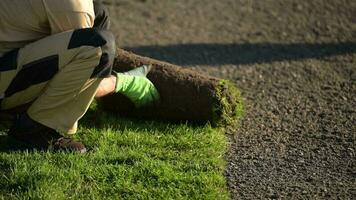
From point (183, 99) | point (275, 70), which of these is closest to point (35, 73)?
point (183, 99)

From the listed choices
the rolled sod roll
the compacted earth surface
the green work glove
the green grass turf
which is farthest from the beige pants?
the compacted earth surface

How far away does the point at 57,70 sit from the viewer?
4.30 metres

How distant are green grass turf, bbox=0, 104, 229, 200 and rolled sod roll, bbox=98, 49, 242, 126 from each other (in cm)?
12

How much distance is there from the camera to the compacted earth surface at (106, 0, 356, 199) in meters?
4.41

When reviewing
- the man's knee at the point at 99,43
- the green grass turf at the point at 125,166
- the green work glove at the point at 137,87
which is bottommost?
the green grass turf at the point at 125,166

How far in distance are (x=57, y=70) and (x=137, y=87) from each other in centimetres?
79

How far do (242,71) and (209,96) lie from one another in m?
1.38

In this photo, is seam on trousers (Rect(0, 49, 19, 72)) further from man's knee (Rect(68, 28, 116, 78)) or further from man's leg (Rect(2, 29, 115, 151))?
man's knee (Rect(68, 28, 116, 78))

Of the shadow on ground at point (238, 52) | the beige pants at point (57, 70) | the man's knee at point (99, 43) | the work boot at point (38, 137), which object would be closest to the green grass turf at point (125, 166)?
the work boot at point (38, 137)

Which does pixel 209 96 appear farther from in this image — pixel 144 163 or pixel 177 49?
pixel 177 49

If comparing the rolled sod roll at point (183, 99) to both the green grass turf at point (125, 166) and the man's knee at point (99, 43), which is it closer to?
the green grass turf at point (125, 166)

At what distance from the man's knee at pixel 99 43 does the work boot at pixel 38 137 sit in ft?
1.60

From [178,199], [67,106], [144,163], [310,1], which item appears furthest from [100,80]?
[310,1]

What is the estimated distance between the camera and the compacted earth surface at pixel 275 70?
4.41 m
